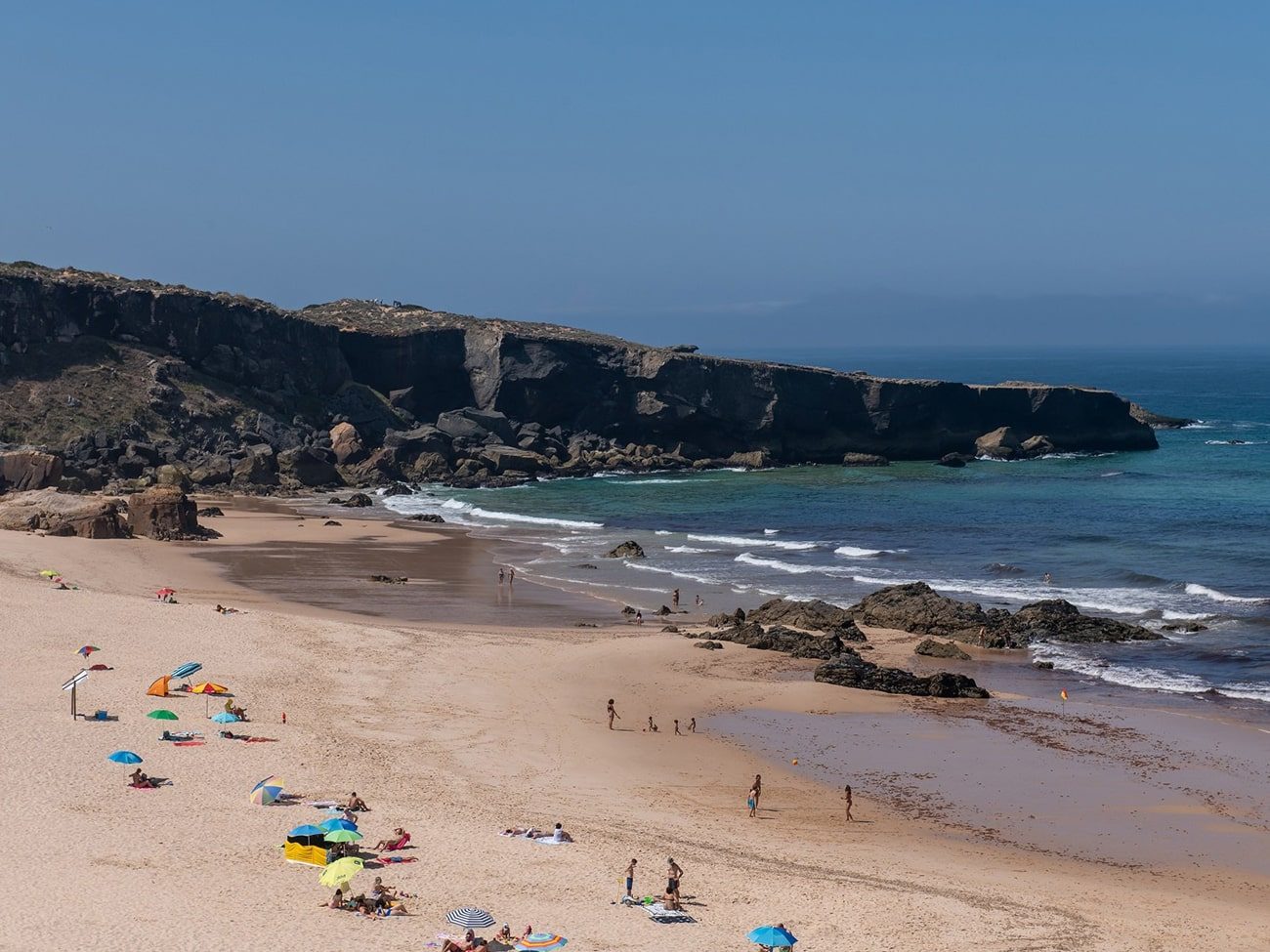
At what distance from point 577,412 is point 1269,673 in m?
65.7

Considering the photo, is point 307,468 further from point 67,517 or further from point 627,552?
point 627,552

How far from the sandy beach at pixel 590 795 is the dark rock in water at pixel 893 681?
28.1 inches

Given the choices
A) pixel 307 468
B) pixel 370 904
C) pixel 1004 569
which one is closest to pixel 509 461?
pixel 307 468

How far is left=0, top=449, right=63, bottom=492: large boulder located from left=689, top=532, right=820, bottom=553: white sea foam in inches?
1207

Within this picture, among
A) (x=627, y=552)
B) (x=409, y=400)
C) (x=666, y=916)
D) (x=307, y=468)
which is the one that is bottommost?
(x=666, y=916)

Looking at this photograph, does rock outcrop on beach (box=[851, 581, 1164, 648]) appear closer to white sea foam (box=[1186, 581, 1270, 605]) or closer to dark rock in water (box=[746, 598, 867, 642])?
dark rock in water (box=[746, 598, 867, 642])

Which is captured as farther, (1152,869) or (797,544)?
(797,544)

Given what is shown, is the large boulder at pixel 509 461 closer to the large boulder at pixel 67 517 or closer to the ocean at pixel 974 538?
the ocean at pixel 974 538

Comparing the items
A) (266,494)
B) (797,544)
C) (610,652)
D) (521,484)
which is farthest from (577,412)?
(610,652)

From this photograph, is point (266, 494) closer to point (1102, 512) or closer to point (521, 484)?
point (521, 484)

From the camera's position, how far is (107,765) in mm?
24688

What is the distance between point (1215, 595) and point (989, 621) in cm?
971

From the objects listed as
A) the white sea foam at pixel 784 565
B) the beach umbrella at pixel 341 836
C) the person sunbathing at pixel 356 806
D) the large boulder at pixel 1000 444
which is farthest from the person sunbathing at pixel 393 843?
the large boulder at pixel 1000 444

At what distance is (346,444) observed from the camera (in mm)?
83938
